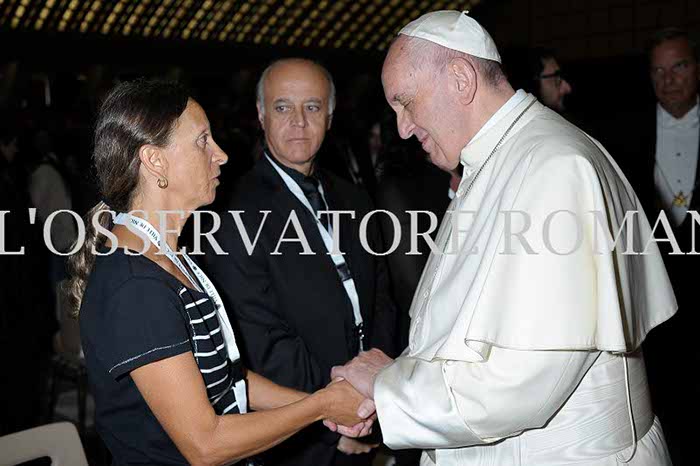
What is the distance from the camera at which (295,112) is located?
2.94 m

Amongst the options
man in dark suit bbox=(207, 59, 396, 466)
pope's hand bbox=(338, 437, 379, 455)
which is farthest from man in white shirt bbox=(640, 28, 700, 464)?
pope's hand bbox=(338, 437, 379, 455)

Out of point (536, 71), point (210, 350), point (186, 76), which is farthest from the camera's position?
point (186, 76)

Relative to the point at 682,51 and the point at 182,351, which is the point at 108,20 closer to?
the point at 682,51

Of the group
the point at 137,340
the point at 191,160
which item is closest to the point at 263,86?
the point at 191,160

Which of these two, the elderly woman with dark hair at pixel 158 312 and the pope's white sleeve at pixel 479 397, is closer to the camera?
the pope's white sleeve at pixel 479 397

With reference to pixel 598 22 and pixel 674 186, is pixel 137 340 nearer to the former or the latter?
pixel 674 186

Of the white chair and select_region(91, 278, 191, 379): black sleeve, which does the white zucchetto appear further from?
the white chair


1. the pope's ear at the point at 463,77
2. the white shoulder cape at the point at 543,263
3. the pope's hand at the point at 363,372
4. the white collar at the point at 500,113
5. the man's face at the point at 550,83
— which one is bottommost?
the pope's hand at the point at 363,372

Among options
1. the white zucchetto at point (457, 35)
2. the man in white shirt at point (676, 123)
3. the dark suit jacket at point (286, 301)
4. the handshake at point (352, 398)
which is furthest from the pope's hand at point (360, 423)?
Result: the man in white shirt at point (676, 123)

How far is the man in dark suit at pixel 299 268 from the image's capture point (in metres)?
2.63

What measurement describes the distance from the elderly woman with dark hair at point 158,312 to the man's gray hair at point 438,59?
590mm

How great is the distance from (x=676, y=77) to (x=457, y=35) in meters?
2.52

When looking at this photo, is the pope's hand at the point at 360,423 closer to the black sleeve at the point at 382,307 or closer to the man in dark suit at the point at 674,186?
the black sleeve at the point at 382,307

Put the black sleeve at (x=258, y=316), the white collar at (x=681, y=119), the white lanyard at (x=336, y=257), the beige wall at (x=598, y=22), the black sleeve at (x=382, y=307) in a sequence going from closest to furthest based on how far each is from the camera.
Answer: the black sleeve at (x=258, y=316)
the white lanyard at (x=336, y=257)
the black sleeve at (x=382, y=307)
the white collar at (x=681, y=119)
the beige wall at (x=598, y=22)
